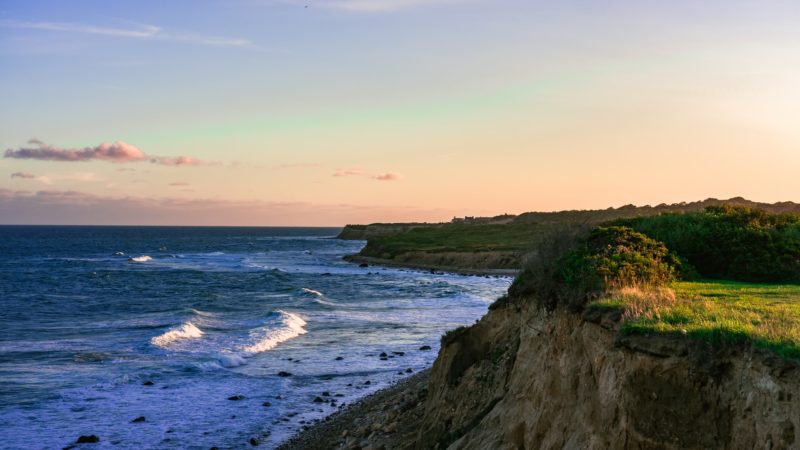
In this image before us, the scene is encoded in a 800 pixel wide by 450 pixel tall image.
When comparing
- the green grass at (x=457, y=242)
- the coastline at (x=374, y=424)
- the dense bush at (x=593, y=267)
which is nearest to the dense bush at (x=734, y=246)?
the dense bush at (x=593, y=267)

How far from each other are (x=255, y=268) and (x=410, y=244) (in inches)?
1091

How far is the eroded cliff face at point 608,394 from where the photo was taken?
824 centimetres

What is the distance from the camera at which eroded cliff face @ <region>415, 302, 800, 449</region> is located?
27.0 ft

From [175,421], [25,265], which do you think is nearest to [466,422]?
[175,421]

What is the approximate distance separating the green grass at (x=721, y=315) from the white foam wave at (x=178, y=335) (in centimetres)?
2810

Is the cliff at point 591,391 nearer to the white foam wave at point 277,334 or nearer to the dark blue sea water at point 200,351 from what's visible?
the dark blue sea water at point 200,351

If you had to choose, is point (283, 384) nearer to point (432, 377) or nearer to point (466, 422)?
point (432, 377)

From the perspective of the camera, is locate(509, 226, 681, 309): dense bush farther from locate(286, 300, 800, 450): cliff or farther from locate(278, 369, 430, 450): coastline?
locate(278, 369, 430, 450): coastline

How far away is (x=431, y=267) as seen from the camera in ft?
293

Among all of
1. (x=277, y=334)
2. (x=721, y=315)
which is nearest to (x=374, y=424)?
(x=721, y=315)

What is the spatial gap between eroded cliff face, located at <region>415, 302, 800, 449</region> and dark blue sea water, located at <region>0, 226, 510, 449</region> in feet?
29.0

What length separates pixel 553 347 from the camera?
38.9 ft

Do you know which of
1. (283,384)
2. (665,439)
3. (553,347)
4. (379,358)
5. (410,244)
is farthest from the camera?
(410,244)

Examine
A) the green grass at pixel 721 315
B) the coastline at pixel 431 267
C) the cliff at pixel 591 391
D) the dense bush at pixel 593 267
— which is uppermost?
the dense bush at pixel 593 267
